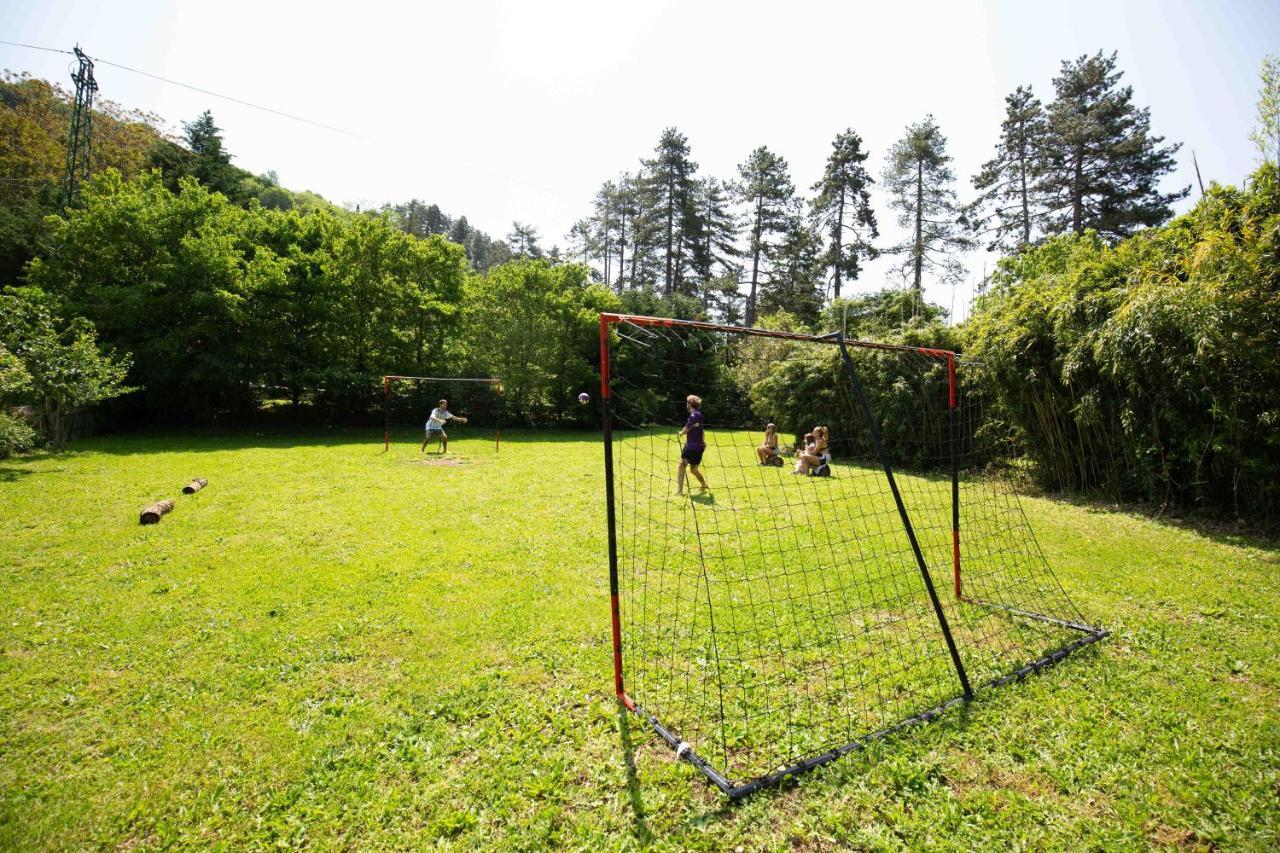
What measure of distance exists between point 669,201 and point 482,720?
102 ft

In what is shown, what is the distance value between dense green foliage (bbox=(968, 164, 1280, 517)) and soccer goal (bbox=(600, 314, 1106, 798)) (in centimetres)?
114

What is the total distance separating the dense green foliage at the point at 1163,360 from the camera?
619 centimetres

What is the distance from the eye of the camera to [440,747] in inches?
107

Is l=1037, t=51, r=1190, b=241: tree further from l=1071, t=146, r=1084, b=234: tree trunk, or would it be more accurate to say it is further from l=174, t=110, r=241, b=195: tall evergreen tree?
l=174, t=110, r=241, b=195: tall evergreen tree

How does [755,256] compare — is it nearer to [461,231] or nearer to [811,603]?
[811,603]

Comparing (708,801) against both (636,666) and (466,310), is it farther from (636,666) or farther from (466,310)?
(466,310)

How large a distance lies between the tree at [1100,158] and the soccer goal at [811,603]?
1690 cm

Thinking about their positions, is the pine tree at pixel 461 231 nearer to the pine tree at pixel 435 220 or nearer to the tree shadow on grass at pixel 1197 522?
the pine tree at pixel 435 220

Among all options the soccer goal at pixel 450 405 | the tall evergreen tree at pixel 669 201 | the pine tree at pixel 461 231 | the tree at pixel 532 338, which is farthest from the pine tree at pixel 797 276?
the pine tree at pixel 461 231

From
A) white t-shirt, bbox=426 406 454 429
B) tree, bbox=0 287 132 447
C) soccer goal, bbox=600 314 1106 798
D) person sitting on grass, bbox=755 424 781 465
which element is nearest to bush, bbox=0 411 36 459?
tree, bbox=0 287 132 447

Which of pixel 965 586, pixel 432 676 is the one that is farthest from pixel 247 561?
pixel 965 586

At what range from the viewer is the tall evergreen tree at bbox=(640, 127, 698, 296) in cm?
2975

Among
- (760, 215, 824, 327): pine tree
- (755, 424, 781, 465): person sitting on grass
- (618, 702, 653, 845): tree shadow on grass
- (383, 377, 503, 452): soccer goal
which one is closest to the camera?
(618, 702, 653, 845): tree shadow on grass

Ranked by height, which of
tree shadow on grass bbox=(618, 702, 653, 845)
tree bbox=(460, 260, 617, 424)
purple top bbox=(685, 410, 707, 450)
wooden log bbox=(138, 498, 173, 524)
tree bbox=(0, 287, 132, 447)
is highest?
tree bbox=(460, 260, 617, 424)
